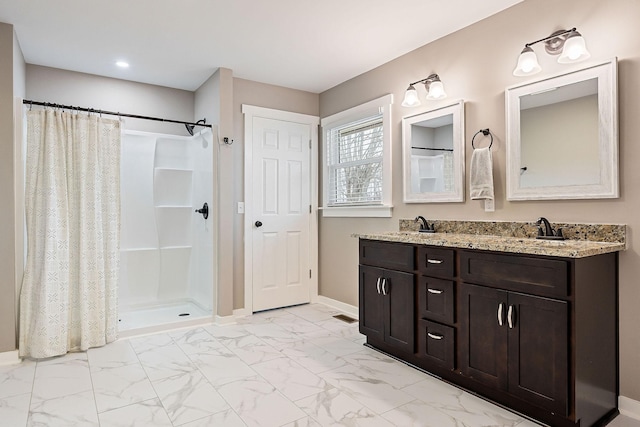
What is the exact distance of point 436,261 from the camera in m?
2.40

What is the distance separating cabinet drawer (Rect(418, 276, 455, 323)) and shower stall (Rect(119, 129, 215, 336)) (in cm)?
220

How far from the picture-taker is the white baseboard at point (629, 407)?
1.99 m

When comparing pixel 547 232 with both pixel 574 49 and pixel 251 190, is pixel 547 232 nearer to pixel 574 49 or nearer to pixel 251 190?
pixel 574 49

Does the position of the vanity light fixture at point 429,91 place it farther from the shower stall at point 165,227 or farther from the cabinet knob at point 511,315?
the shower stall at point 165,227

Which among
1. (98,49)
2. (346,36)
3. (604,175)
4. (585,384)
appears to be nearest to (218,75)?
(98,49)

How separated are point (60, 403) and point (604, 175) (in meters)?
3.25

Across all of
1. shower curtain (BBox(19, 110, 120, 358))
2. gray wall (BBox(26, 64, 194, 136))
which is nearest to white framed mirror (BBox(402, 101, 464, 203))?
shower curtain (BBox(19, 110, 120, 358))

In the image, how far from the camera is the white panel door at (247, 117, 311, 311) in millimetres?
4016

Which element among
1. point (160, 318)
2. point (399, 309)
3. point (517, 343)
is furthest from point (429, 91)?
point (160, 318)

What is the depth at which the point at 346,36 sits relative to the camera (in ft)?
9.84

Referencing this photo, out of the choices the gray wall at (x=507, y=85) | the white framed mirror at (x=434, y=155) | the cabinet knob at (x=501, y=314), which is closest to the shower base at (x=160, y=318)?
the gray wall at (x=507, y=85)

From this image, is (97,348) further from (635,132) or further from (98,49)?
(635,132)

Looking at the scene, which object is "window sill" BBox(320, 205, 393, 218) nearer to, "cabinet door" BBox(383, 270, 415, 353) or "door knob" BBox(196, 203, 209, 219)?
"cabinet door" BBox(383, 270, 415, 353)

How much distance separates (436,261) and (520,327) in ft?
2.00
